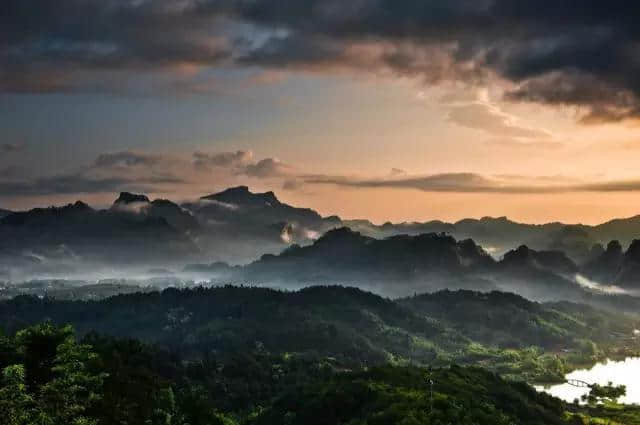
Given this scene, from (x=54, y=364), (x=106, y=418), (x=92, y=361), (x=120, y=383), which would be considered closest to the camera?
(x=54, y=364)

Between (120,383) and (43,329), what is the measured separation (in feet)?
131

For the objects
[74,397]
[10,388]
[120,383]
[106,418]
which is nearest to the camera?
[10,388]

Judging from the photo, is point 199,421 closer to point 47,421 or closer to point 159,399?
point 159,399

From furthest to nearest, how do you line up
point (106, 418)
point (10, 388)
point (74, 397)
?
point (106, 418), point (74, 397), point (10, 388)

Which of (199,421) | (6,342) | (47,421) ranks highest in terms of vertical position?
(6,342)

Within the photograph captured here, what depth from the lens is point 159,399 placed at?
13000 cm

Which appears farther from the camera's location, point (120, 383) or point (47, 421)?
point (120, 383)

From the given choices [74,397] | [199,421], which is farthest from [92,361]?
[74,397]

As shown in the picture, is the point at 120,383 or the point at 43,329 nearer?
the point at 43,329

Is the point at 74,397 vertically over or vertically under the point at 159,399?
over

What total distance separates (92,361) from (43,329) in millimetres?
23305

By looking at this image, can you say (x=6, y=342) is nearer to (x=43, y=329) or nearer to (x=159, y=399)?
(x=43, y=329)

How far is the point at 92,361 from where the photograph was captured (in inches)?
4847

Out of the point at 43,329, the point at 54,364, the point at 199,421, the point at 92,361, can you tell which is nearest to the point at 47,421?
the point at 54,364
